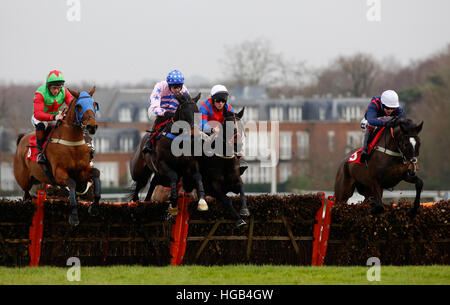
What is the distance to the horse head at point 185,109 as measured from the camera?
37.3 ft

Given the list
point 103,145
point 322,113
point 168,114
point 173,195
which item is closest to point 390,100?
point 168,114

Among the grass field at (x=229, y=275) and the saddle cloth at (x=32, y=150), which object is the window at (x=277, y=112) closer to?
the saddle cloth at (x=32, y=150)

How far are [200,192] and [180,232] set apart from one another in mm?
803

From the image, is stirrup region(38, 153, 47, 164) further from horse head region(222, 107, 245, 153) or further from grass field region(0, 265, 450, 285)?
horse head region(222, 107, 245, 153)

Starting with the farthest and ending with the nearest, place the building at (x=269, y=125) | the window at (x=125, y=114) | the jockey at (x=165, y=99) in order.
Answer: the window at (x=125, y=114), the building at (x=269, y=125), the jockey at (x=165, y=99)

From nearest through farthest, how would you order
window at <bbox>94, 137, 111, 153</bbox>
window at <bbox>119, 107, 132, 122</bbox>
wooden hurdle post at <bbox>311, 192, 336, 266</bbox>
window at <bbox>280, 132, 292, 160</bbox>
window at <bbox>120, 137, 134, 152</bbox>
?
wooden hurdle post at <bbox>311, 192, 336, 266</bbox> → window at <bbox>94, 137, 111, 153</bbox> → window at <bbox>120, 137, 134, 152</bbox> → window at <bbox>280, 132, 292, 160</bbox> → window at <bbox>119, 107, 132, 122</bbox>

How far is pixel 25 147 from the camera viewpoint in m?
13.5

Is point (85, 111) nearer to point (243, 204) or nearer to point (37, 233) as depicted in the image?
point (37, 233)

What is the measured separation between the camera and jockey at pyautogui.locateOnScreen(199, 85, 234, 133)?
37.2 feet

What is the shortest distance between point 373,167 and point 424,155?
120ft

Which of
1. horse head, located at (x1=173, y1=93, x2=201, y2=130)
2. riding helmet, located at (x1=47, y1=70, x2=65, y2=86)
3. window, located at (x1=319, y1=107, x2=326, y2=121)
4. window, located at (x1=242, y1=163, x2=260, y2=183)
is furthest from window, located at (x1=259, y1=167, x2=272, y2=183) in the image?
horse head, located at (x1=173, y1=93, x2=201, y2=130)

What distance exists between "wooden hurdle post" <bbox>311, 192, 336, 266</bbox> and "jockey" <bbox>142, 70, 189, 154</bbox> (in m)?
2.65

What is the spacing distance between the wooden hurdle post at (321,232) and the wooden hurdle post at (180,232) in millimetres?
1910

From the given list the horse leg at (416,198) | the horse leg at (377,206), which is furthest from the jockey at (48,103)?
the horse leg at (416,198)
